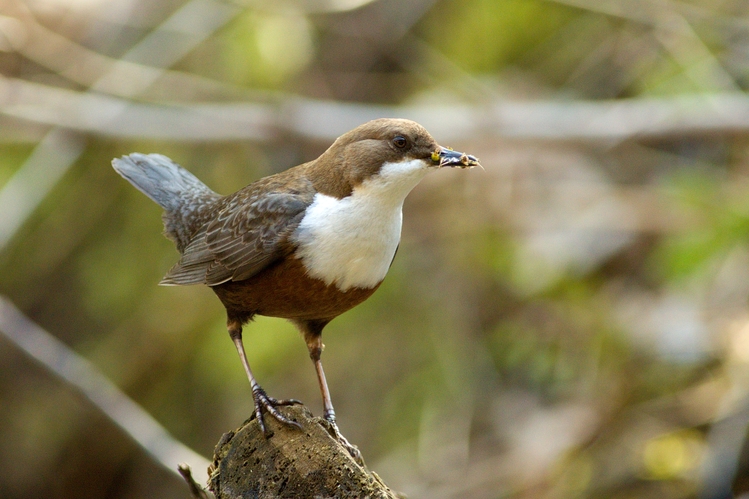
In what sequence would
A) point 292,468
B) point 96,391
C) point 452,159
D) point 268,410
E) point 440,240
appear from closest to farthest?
point 292,468 < point 268,410 < point 452,159 < point 96,391 < point 440,240

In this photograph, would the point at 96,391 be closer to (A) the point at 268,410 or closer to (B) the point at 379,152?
(A) the point at 268,410

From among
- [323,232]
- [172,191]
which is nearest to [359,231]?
[323,232]

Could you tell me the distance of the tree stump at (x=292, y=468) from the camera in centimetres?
217

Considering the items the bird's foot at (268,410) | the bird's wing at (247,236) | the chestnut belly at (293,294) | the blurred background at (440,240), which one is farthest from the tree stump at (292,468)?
the blurred background at (440,240)

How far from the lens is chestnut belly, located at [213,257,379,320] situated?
2.77m

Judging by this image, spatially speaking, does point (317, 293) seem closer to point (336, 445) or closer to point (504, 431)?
point (336, 445)

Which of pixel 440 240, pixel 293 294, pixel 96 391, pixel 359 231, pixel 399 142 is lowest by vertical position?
pixel 440 240

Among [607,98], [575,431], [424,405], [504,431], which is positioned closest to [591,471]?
[575,431]

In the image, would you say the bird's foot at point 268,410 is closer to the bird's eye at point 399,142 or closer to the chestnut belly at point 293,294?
the chestnut belly at point 293,294

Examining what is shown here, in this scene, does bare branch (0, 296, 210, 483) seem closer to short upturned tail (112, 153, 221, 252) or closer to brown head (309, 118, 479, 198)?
short upturned tail (112, 153, 221, 252)

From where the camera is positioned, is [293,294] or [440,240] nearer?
[293,294]

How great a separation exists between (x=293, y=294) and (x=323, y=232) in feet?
0.82

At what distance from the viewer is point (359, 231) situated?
2.80 m

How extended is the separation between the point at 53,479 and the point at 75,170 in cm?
270
